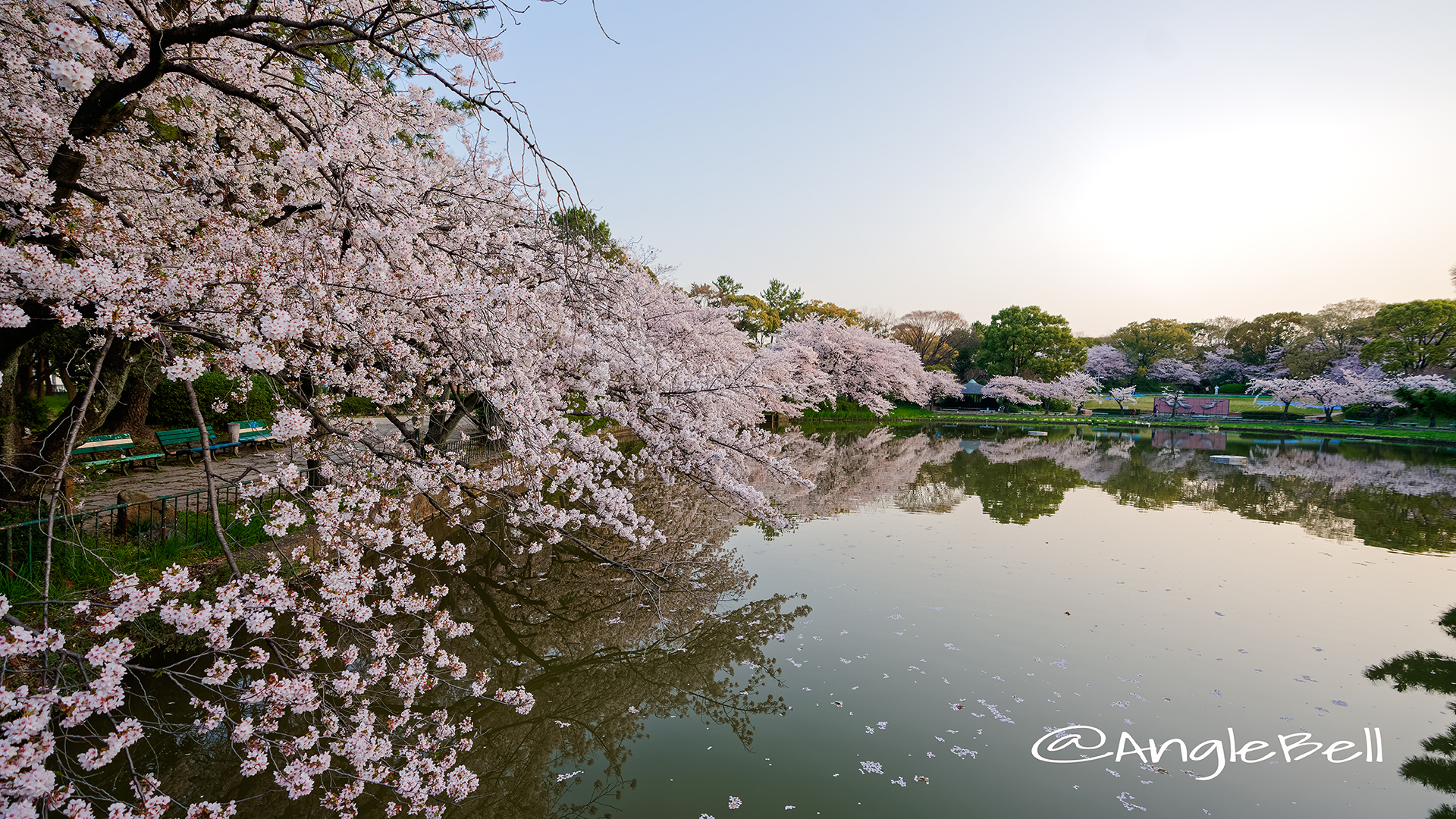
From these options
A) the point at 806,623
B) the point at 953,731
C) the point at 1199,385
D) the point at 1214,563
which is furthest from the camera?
the point at 1199,385

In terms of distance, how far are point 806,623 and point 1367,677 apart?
231 inches

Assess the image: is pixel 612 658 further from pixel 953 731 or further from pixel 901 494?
pixel 901 494

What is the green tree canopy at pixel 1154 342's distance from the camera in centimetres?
5484

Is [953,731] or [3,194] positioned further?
[953,731]

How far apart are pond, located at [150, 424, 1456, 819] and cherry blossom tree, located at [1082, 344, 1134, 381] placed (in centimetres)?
5189

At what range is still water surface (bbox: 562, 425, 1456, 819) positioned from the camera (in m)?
4.38

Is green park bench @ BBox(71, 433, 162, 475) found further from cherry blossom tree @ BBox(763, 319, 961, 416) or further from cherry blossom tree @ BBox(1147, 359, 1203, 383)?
cherry blossom tree @ BBox(1147, 359, 1203, 383)

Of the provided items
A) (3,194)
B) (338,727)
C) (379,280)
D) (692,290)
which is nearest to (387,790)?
(338,727)

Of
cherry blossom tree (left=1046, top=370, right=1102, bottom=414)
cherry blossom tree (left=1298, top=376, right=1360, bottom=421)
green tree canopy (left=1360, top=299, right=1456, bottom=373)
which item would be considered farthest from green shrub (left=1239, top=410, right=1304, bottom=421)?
cherry blossom tree (left=1046, top=370, right=1102, bottom=414)

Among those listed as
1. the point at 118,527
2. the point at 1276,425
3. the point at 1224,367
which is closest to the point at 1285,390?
the point at 1276,425

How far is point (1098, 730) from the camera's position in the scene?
5.07 meters

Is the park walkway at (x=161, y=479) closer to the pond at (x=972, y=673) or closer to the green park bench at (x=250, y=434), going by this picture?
the green park bench at (x=250, y=434)

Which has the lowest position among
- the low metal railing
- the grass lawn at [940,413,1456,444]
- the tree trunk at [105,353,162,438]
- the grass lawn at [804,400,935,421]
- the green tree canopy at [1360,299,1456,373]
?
the grass lawn at [940,413,1456,444]

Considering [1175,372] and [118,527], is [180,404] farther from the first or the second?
[1175,372]
